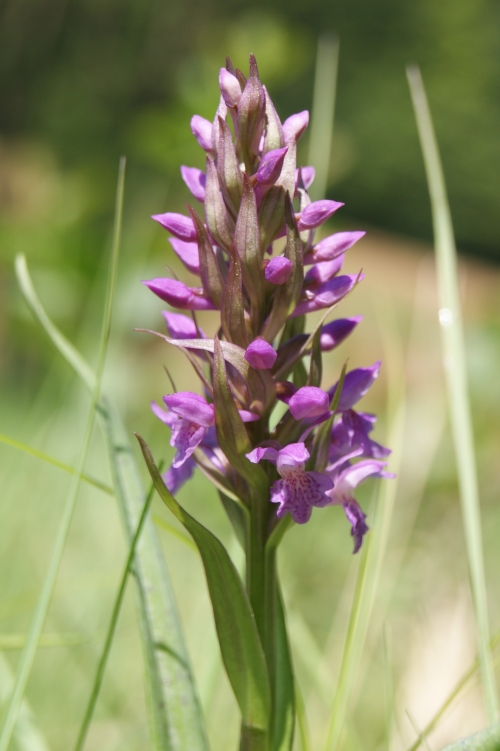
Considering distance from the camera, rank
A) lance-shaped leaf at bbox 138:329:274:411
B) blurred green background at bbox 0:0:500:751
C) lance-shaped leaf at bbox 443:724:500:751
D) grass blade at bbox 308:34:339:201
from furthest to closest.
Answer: blurred green background at bbox 0:0:500:751
grass blade at bbox 308:34:339:201
lance-shaped leaf at bbox 138:329:274:411
lance-shaped leaf at bbox 443:724:500:751

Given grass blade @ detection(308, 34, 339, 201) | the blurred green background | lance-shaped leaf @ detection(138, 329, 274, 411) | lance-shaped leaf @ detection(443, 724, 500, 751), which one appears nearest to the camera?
lance-shaped leaf @ detection(443, 724, 500, 751)

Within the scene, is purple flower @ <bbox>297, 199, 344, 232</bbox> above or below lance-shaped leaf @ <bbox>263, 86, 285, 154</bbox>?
below

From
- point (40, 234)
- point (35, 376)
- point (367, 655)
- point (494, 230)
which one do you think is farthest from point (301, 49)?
point (494, 230)

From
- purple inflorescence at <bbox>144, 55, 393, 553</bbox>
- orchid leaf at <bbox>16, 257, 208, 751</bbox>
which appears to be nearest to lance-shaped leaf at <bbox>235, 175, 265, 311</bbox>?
purple inflorescence at <bbox>144, 55, 393, 553</bbox>

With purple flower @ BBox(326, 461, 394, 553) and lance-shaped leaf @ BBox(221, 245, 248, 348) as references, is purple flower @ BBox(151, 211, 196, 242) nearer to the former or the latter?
lance-shaped leaf @ BBox(221, 245, 248, 348)

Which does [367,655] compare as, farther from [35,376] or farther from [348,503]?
[35,376]

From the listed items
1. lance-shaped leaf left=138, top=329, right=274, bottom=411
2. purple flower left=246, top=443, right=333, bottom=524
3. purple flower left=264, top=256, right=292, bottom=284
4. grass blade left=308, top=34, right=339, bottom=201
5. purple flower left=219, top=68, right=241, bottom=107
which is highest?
grass blade left=308, top=34, right=339, bottom=201

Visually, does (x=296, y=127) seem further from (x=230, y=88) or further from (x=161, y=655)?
(x=161, y=655)
